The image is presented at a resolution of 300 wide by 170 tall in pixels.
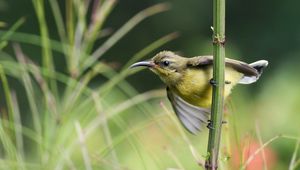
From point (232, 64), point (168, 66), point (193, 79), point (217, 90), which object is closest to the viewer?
point (217, 90)

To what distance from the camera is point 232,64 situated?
2.51 meters

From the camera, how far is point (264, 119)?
163 inches

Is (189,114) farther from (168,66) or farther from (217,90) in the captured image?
(217,90)

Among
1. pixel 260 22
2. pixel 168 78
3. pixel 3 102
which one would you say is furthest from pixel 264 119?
pixel 260 22

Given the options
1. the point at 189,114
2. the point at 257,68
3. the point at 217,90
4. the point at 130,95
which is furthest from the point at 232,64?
the point at 217,90

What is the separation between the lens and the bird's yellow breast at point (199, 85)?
2559mm

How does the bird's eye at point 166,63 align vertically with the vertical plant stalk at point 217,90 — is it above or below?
above

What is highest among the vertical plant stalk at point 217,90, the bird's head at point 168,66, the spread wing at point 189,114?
the bird's head at point 168,66

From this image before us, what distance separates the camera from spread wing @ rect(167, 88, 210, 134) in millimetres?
2588

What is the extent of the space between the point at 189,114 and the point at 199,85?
137mm

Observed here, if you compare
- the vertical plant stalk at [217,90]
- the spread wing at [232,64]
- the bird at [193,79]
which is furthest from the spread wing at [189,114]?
the vertical plant stalk at [217,90]

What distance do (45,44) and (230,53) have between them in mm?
2739

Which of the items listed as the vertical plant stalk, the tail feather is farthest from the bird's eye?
the vertical plant stalk

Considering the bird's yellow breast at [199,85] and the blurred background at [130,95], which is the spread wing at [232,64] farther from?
the blurred background at [130,95]
